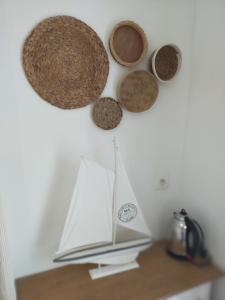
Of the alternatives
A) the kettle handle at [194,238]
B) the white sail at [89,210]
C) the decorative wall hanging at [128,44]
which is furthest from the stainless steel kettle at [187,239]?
the decorative wall hanging at [128,44]

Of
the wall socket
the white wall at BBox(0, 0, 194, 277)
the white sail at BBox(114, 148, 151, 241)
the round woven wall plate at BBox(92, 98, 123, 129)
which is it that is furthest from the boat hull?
the round woven wall plate at BBox(92, 98, 123, 129)

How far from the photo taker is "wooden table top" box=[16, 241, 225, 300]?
1225mm

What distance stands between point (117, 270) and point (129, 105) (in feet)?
2.97

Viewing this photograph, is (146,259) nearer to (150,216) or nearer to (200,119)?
(150,216)

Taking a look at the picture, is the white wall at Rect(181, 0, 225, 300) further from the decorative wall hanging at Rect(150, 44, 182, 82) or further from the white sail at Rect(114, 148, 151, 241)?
the white sail at Rect(114, 148, 151, 241)

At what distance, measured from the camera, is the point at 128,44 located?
133cm

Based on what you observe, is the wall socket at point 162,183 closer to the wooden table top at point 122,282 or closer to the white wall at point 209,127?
the white wall at point 209,127

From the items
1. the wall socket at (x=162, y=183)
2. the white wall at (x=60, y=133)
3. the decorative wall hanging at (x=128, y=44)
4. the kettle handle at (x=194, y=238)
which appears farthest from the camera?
the wall socket at (x=162, y=183)

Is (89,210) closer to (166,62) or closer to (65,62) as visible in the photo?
(65,62)

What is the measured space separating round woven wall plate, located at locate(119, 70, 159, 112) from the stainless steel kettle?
2.19 feet

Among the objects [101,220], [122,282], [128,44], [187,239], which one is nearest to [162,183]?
[187,239]

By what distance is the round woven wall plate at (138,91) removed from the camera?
1359mm

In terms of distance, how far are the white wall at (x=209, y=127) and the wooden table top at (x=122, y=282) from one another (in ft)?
0.70

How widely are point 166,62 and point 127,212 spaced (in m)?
0.85
